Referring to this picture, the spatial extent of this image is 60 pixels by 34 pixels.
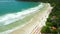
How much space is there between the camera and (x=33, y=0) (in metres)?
68.6

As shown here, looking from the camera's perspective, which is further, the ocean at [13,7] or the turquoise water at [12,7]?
the turquoise water at [12,7]

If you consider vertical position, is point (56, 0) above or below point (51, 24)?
above

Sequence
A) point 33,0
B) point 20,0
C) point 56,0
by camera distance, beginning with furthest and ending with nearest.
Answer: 1. point 20,0
2. point 33,0
3. point 56,0

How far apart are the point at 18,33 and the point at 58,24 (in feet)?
21.0

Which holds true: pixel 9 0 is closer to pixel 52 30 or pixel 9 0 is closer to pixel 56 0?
pixel 56 0

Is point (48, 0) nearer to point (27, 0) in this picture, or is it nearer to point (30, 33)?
point (27, 0)

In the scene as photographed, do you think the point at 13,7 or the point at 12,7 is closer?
the point at 12,7

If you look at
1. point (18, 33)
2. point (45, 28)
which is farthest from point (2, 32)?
point (45, 28)

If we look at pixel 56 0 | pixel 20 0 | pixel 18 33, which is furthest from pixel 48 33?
pixel 20 0

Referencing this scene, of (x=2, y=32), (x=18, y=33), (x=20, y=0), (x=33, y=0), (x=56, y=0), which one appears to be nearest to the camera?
(x=18, y=33)

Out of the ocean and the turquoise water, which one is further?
the turquoise water

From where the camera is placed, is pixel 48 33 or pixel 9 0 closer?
pixel 48 33

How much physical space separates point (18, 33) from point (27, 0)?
186ft

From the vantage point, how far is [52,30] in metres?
17.1
